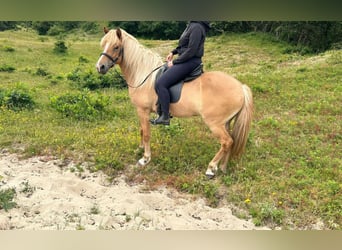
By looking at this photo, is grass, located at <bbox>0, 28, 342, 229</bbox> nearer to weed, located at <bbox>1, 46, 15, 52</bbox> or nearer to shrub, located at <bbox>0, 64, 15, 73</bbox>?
shrub, located at <bbox>0, 64, 15, 73</bbox>

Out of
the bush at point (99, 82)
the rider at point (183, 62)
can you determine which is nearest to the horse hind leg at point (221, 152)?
the rider at point (183, 62)

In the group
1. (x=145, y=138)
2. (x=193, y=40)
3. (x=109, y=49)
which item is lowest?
(x=145, y=138)

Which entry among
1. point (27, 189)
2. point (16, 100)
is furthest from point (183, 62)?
point (16, 100)

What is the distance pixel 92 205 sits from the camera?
4.80 m

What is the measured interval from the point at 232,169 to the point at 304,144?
1.97m

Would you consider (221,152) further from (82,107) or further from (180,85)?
(82,107)

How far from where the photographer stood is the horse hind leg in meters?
5.65

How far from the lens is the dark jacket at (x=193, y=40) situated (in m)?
5.08

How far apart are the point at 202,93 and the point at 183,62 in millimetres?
572

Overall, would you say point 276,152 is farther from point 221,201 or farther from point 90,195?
point 90,195

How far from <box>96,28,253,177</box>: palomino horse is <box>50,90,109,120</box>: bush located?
2.51m

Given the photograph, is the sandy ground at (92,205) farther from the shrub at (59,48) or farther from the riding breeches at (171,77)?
the shrub at (59,48)

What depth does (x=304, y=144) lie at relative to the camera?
23.0 ft
